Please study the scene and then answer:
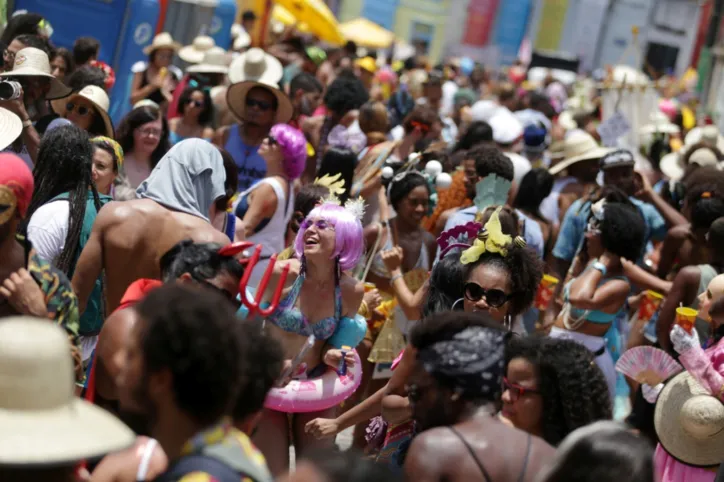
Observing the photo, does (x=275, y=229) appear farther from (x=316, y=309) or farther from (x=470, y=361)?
(x=470, y=361)

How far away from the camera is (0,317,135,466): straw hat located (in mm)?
2391

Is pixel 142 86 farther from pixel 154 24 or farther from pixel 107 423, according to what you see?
pixel 107 423

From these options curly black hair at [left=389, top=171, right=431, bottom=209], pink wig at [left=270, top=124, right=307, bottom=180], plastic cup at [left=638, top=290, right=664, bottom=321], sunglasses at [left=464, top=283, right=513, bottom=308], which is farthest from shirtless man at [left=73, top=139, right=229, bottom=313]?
plastic cup at [left=638, top=290, right=664, bottom=321]

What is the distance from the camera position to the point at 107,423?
2584 mm

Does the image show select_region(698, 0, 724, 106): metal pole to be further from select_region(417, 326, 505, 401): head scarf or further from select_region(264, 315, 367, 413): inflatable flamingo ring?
select_region(417, 326, 505, 401): head scarf


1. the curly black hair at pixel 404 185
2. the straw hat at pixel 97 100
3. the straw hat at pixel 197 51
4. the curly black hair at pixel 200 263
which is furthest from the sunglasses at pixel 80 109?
the straw hat at pixel 197 51

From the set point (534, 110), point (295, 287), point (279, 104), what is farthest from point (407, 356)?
point (534, 110)

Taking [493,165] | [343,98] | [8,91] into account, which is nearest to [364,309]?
[493,165]

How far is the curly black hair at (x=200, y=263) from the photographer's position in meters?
3.61

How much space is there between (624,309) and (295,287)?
8.91 feet

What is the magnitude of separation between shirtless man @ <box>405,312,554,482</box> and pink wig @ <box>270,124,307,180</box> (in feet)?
11.8

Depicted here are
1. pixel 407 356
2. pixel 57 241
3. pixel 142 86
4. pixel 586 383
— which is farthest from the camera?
pixel 142 86

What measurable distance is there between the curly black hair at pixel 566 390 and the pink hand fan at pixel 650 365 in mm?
1667

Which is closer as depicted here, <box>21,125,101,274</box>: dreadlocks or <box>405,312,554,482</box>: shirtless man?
<box>405,312,554,482</box>: shirtless man
